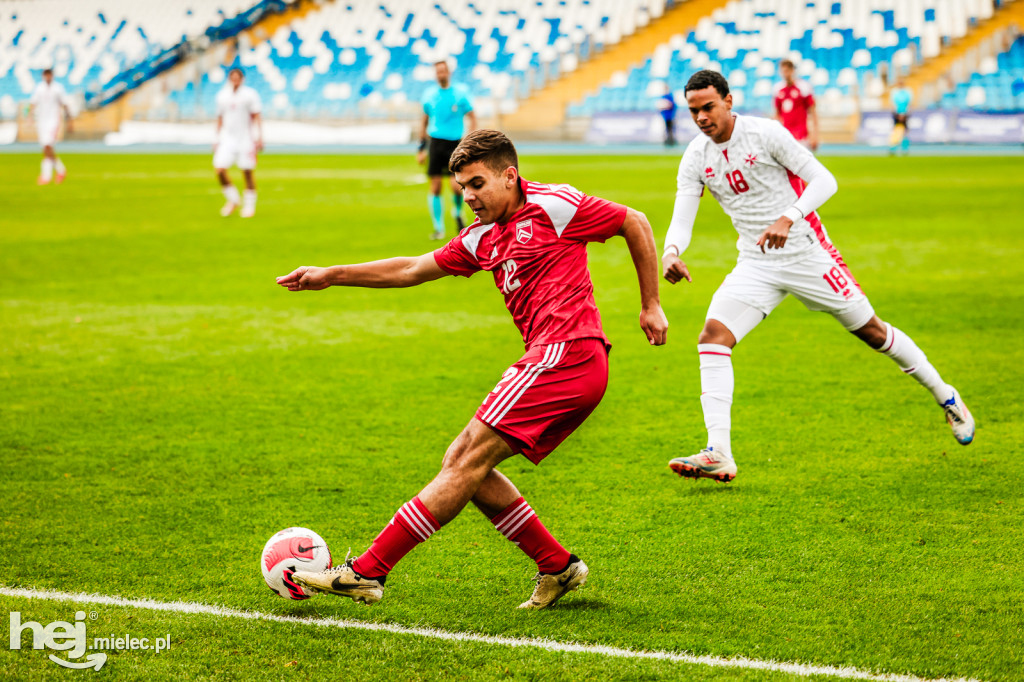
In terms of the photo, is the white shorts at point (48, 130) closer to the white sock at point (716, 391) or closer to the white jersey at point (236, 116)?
the white jersey at point (236, 116)

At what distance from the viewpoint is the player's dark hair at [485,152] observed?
12.1 feet

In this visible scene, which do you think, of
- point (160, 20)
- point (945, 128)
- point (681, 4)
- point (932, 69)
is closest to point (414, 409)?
point (945, 128)

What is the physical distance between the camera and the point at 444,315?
9.93 m

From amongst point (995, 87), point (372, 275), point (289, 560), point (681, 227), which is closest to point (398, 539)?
point (289, 560)

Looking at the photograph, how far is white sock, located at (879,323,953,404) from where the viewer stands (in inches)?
231

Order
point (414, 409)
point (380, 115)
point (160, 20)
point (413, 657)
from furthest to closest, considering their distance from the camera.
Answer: point (160, 20)
point (380, 115)
point (414, 409)
point (413, 657)

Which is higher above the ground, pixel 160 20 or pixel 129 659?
pixel 160 20

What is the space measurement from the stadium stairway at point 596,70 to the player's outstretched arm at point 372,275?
3831 cm

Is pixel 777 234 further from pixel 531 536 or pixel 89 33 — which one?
pixel 89 33

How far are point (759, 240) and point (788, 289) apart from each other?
0.58 metres

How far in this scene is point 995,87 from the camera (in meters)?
36.8

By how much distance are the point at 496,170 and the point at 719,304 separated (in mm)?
2335

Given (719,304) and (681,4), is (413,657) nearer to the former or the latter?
(719,304)

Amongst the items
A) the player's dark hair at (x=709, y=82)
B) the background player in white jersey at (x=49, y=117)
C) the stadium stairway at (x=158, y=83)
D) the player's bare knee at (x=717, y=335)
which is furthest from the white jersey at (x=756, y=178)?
the stadium stairway at (x=158, y=83)
